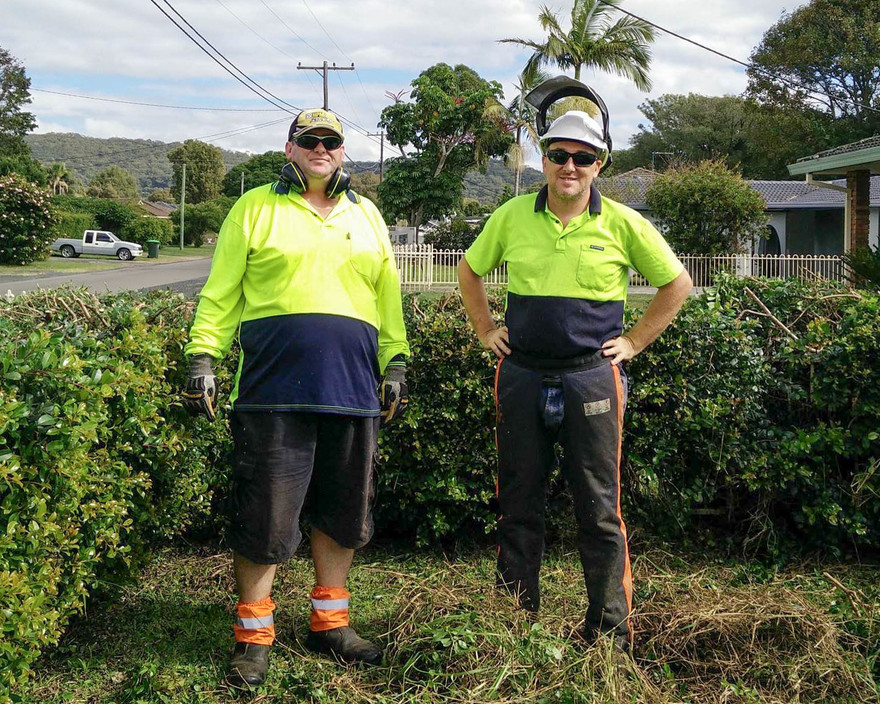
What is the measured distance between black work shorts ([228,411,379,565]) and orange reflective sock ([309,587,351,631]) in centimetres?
21

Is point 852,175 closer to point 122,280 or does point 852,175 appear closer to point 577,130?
point 577,130

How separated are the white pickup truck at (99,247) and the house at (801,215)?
22236 mm

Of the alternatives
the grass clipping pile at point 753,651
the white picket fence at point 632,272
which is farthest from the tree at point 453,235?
the grass clipping pile at point 753,651

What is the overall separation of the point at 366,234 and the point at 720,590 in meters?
2.06


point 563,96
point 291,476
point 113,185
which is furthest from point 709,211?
point 113,185

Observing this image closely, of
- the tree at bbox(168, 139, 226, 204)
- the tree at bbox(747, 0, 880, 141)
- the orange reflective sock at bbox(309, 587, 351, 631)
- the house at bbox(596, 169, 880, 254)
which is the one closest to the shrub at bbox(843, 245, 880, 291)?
the orange reflective sock at bbox(309, 587, 351, 631)

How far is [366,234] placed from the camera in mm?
3400

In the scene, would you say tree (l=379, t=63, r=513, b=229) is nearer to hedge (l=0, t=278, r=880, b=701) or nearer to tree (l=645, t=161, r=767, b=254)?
tree (l=645, t=161, r=767, b=254)

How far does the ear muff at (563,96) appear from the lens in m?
3.41

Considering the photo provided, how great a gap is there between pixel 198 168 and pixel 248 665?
102554 mm

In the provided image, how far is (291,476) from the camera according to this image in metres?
3.21

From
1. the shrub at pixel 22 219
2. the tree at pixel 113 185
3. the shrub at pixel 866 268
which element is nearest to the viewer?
the shrub at pixel 866 268

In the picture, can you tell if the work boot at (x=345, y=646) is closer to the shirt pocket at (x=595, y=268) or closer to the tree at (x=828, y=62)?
the shirt pocket at (x=595, y=268)

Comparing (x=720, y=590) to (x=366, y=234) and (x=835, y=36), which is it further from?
(x=835, y=36)
